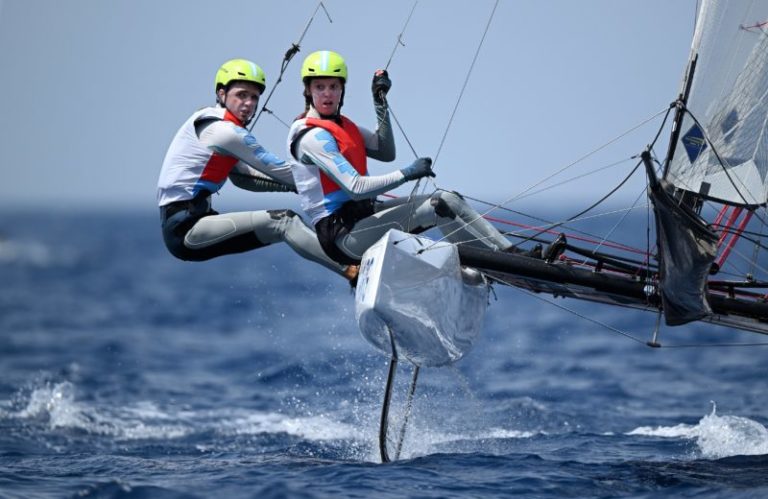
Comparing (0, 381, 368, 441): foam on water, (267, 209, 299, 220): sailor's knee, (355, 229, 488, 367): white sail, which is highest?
(267, 209, 299, 220): sailor's knee

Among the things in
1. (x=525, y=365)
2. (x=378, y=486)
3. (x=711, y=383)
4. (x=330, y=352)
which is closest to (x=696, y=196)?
(x=378, y=486)

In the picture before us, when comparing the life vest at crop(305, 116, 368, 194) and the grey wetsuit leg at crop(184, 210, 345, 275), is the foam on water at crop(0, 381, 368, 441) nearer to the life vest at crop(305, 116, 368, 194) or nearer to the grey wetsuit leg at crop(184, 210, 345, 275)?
the grey wetsuit leg at crop(184, 210, 345, 275)

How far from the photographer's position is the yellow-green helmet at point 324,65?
7.22 metres

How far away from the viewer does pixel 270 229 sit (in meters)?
7.53

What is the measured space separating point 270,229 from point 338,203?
1.55 feet

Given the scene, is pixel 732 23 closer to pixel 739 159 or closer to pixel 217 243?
pixel 739 159

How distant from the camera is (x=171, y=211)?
25.2ft

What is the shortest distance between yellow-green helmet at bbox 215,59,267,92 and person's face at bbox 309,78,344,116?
0.44 m

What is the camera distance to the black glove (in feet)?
24.6

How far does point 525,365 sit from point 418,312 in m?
7.14

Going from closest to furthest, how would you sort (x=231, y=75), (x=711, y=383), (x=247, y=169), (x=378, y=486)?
(x=378, y=486), (x=231, y=75), (x=247, y=169), (x=711, y=383)

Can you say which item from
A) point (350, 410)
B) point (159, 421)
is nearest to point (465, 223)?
point (350, 410)

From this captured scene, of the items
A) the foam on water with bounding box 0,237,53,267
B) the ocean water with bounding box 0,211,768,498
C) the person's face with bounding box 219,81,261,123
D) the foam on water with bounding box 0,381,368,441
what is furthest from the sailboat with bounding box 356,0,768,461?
the foam on water with bounding box 0,237,53,267

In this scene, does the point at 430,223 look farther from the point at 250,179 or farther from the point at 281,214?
the point at 250,179
